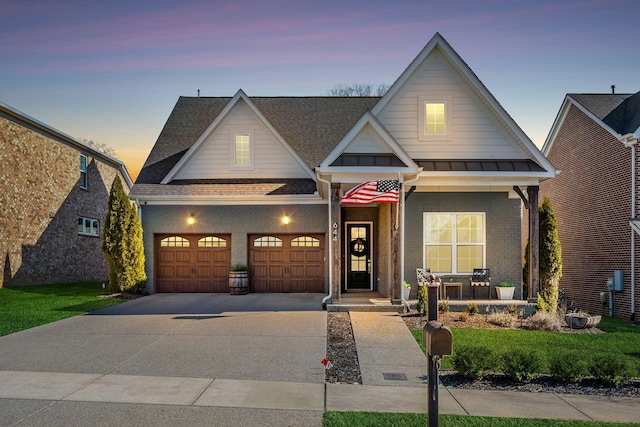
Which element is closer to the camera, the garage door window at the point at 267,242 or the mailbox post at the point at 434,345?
the mailbox post at the point at 434,345

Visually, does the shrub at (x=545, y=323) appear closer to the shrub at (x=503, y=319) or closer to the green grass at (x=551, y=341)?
the shrub at (x=503, y=319)

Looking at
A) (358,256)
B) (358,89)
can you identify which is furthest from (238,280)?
(358,89)

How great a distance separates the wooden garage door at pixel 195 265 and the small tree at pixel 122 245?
98 centimetres

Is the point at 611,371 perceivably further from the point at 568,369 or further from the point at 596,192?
the point at 596,192

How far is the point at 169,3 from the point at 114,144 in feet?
164

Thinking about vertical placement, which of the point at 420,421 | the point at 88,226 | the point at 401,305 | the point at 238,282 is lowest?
the point at 420,421

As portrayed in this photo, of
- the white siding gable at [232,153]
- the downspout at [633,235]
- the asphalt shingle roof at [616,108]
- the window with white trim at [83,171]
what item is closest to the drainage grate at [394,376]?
the white siding gable at [232,153]

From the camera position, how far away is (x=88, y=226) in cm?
2736

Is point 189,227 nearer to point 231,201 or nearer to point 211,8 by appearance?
point 231,201

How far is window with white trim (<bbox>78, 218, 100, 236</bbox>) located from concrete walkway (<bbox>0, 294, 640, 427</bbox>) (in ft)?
46.2

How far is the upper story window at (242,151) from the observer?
792 inches

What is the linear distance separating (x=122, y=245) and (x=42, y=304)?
312 centimetres

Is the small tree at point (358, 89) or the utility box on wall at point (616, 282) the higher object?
the small tree at point (358, 89)

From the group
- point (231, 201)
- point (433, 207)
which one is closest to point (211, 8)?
point (231, 201)
